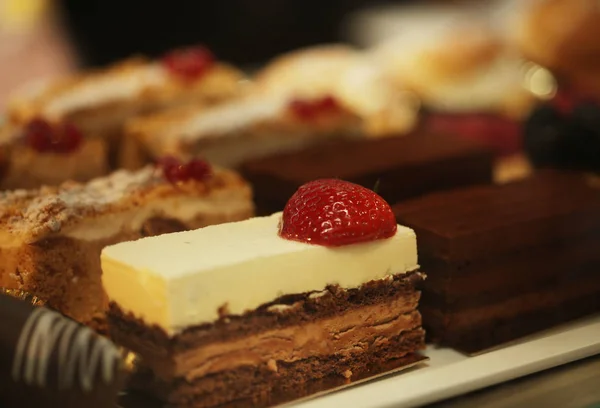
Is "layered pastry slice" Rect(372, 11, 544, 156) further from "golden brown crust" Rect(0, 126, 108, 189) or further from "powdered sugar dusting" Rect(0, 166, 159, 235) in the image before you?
"powdered sugar dusting" Rect(0, 166, 159, 235)

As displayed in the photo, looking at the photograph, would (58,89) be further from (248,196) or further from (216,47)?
(216,47)

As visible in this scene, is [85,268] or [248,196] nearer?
[85,268]

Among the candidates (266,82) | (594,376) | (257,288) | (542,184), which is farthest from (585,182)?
(266,82)

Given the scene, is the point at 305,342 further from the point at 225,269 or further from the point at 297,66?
the point at 297,66

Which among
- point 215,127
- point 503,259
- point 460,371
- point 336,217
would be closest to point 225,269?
point 336,217

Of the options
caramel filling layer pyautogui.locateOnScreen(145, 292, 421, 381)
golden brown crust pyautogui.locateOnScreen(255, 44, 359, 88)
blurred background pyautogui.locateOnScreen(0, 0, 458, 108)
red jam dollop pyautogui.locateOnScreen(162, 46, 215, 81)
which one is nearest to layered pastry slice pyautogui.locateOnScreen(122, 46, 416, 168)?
red jam dollop pyautogui.locateOnScreen(162, 46, 215, 81)

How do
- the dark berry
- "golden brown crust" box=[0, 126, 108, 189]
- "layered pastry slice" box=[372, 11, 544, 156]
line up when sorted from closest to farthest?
"golden brown crust" box=[0, 126, 108, 189] < the dark berry < "layered pastry slice" box=[372, 11, 544, 156]

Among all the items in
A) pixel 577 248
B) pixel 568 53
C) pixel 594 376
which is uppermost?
pixel 568 53
